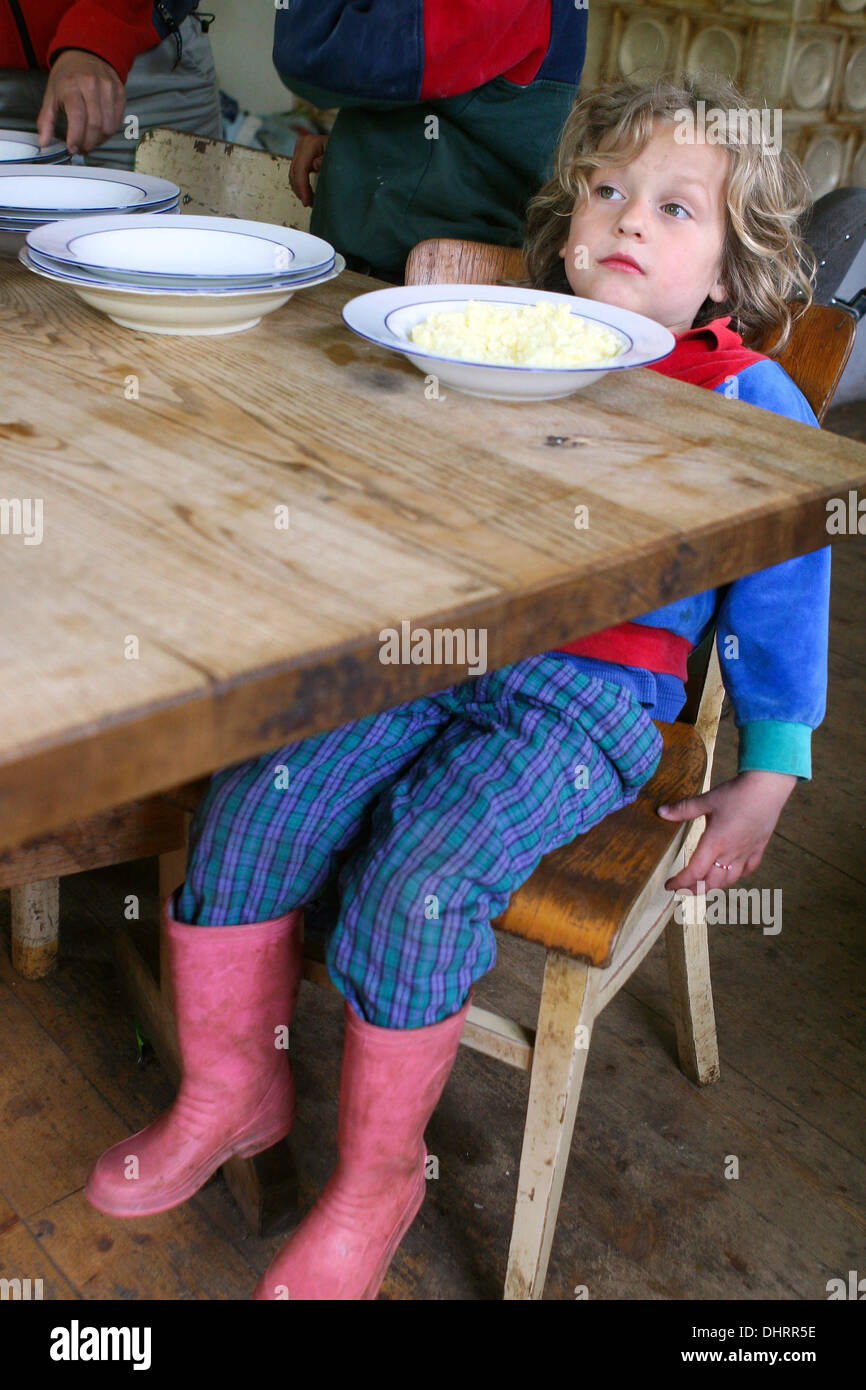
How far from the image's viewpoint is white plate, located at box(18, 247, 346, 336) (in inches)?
39.1

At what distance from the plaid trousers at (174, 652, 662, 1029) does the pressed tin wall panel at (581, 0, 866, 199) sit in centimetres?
312

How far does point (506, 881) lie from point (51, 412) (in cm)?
49

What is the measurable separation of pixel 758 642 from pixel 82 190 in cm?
95

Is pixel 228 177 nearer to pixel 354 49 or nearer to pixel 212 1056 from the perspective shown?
pixel 354 49

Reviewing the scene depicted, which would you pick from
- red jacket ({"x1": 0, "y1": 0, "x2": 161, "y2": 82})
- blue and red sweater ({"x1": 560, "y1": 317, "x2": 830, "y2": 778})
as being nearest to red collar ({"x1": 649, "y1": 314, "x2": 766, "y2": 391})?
blue and red sweater ({"x1": 560, "y1": 317, "x2": 830, "y2": 778})

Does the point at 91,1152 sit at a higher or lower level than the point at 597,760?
lower

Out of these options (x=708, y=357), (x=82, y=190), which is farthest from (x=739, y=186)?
(x=82, y=190)

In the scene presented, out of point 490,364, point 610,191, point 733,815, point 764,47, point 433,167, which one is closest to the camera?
point 490,364

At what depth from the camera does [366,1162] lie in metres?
1.00

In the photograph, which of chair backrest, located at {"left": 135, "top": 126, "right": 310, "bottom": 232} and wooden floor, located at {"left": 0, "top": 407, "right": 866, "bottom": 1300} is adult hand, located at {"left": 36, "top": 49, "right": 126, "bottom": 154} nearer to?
chair backrest, located at {"left": 135, "top": 126, "right": 310, "bottom": 232}

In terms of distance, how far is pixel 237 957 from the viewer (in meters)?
1.03

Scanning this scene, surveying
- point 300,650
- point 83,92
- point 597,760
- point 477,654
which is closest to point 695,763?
point 597,760
